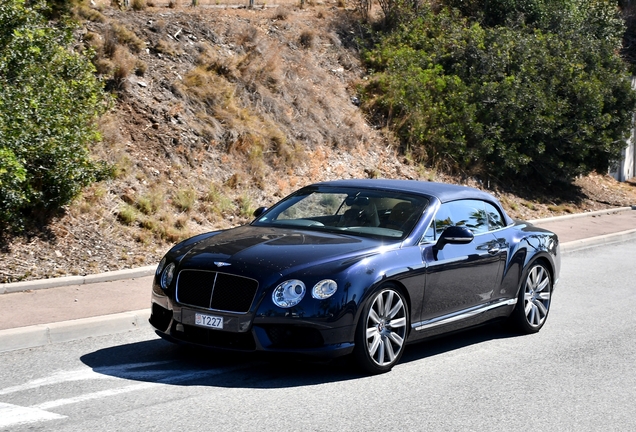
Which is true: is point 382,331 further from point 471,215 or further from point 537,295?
point 537,295

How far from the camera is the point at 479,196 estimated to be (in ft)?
28.6

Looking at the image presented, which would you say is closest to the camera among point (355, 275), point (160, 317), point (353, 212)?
point (355, 275)

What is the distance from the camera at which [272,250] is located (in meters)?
6.93

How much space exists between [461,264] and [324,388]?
201 cm

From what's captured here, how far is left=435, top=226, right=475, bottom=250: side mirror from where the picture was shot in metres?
7.49

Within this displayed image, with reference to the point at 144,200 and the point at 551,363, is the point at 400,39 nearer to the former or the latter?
the point at 144,200

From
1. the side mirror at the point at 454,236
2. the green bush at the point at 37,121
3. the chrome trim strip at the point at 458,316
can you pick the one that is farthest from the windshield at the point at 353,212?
the green bush at the point at 37,121

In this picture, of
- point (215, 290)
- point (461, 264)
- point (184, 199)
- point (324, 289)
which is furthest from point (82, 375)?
point (184, 199)

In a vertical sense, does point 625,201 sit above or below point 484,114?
below

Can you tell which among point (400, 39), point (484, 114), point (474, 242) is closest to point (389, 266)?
point (474, 242)

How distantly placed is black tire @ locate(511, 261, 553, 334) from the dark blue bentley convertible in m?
0.01

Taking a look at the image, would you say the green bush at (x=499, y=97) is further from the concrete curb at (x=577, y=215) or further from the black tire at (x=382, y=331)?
the black tire at (x=382, y=331)

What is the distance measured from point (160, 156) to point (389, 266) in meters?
8.78

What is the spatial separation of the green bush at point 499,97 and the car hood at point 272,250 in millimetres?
13855
